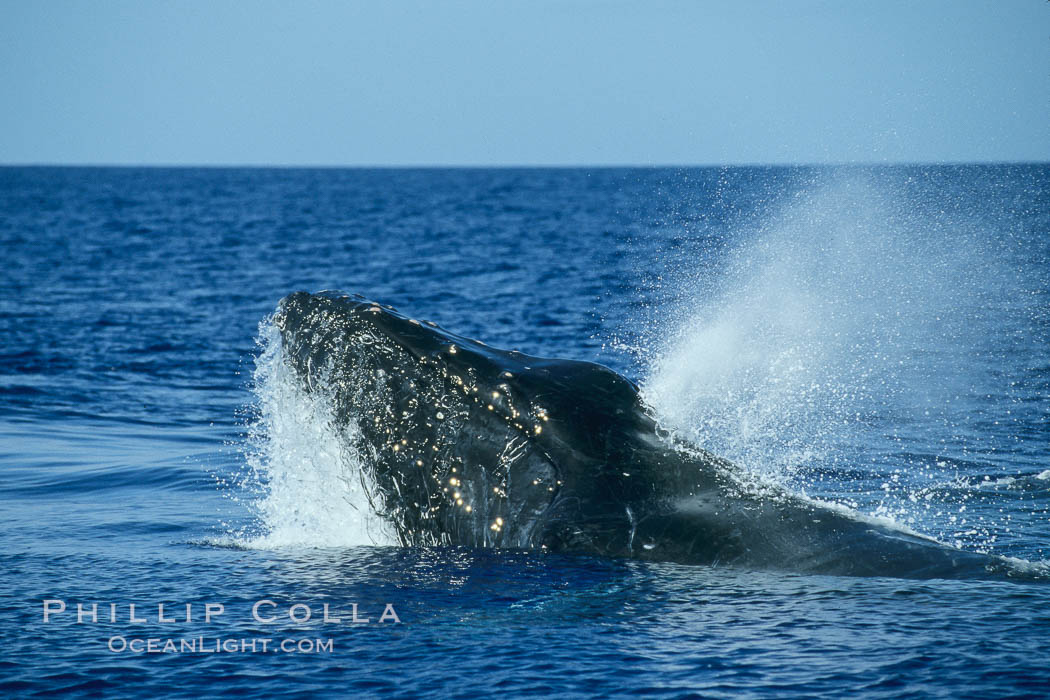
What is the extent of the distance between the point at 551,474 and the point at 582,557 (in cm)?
63

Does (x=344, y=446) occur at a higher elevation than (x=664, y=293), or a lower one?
lower

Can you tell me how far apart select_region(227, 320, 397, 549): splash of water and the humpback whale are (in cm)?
18

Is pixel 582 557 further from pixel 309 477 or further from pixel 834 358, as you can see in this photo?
pixel 834 358

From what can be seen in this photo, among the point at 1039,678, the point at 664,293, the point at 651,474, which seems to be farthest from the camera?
the point at 664,293

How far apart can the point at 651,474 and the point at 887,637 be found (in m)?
2.09

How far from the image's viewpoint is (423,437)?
26.6 ft

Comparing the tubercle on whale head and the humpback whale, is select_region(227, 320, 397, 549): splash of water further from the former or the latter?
the tubercle on whale head

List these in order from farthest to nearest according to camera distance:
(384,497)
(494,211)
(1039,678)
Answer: (494,211)
(384,497)
(1039,678)

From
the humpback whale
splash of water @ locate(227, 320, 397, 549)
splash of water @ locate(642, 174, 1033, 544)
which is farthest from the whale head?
splash of water @ locate(642, 174, 1033, 544)

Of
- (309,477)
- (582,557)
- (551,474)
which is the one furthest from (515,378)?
(309,477)

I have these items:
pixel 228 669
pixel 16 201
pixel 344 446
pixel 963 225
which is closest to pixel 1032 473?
pixel 344 446

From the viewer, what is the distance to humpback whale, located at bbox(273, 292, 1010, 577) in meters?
7.61

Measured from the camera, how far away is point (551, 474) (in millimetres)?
7742

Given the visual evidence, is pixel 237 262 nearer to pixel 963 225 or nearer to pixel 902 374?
pixel 963 225
